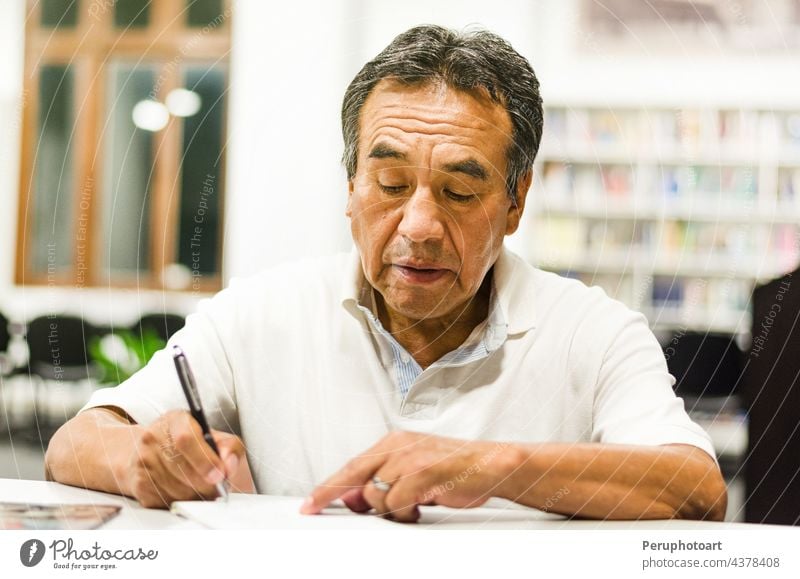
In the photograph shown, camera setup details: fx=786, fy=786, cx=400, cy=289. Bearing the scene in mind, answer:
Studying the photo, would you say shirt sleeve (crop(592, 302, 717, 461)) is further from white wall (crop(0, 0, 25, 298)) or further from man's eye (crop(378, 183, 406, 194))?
white wall (crop(0, 0, 25, 298))

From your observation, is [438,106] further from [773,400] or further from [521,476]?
[773,400]

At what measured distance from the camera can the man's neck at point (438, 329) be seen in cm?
86

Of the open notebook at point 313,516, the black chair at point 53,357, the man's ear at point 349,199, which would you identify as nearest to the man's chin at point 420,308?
the man's ear at point 349,199

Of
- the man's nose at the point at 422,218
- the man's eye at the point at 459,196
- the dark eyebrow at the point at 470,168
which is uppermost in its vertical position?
the dark eyebrow at the point at 470,168

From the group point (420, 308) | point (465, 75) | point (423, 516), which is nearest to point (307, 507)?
point (423, 516)

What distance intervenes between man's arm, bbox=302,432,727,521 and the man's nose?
197 millimetres

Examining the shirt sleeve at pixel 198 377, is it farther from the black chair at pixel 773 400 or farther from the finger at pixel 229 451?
the black chair at pixel 773 400

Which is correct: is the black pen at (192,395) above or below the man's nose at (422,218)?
below

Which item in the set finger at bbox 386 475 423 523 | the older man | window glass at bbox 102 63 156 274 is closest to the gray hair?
the older man

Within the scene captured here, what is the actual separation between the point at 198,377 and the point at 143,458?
110 millimetres

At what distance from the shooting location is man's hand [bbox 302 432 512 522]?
0.73 meters

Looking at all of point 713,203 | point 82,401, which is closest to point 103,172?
point 82,401

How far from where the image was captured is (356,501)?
75 cm

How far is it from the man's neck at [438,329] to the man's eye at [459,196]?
109 millimetres
